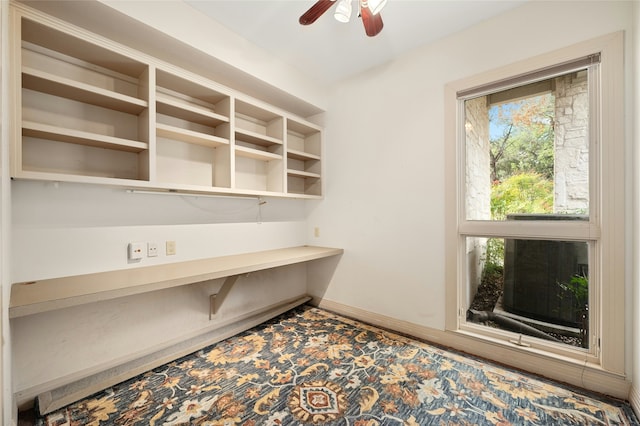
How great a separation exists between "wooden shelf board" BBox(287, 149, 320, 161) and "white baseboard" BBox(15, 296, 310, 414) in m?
1.64

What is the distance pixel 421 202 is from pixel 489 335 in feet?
3.72

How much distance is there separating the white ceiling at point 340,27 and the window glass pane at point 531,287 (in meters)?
1.67

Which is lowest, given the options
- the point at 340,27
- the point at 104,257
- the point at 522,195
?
the point at 104,257

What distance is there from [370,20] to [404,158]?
3.72 ft

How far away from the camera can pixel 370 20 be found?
160cm

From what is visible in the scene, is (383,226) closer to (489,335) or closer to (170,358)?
(489,335)

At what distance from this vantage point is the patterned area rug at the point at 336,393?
1422 mm

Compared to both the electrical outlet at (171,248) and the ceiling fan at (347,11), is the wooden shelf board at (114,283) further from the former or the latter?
the ceiling fan at (347,11)

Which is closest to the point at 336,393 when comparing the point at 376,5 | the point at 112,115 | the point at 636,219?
the point at 636,219

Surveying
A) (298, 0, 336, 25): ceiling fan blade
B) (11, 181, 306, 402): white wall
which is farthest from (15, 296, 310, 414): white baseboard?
(298, 0, 336, 25): ceiling fan blade

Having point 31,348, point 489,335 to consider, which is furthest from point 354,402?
point 31,348

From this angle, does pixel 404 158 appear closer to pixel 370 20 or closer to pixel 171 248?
pixel 370 20

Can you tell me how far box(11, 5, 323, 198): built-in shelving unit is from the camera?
1.45m

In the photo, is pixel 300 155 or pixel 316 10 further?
pixel 300 155
